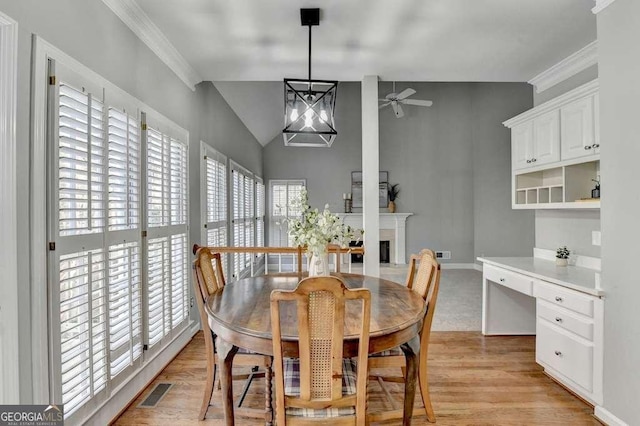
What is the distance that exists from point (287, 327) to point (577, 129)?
2.94 metres

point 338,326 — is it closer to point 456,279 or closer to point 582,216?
point 582,216

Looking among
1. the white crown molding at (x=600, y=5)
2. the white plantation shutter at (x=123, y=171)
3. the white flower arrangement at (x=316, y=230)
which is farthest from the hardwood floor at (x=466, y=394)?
the white crown molding at (x=600, y=5)

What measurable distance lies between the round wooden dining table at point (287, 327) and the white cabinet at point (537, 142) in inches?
84.1

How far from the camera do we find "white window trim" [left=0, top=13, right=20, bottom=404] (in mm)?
1476

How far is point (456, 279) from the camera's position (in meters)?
6.99

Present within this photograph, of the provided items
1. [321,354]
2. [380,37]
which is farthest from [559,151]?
[321,354]

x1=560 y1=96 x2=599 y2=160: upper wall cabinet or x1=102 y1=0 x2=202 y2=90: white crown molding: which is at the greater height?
x1=102 y1=0 x2=202 y2=90: white crown molding

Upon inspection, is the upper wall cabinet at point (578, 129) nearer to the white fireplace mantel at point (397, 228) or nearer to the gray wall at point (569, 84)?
the gray wall at point (569, 84)

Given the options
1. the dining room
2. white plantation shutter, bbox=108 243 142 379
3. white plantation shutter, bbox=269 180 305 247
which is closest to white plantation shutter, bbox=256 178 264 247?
white plantation shutter, bbox=269 180 305 247

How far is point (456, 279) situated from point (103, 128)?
21.6 ft

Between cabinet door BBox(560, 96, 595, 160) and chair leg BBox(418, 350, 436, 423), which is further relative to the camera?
cabinet door BBox(560, 96, 595, 160)

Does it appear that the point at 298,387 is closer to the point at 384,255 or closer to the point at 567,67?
the point at 567,67

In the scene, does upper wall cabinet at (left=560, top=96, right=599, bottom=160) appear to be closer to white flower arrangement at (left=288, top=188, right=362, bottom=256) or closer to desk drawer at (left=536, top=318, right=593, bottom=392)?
desk drawer at (left=536, top=318, right=593, bottom=392)

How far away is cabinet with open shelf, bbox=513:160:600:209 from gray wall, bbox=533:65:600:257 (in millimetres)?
171
